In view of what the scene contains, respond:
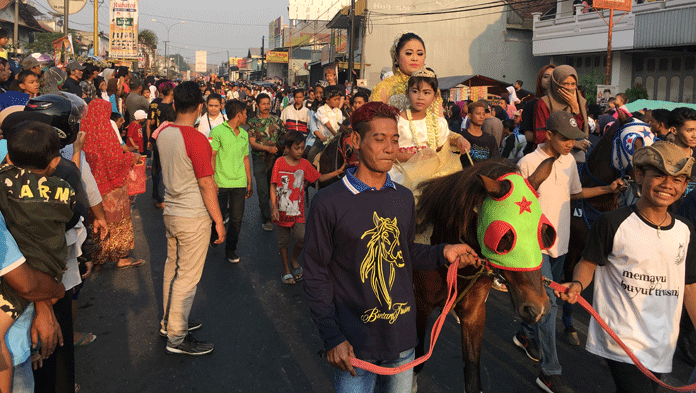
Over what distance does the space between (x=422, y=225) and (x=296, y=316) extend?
250 centimetres

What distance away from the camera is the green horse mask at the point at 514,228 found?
2.65 meters

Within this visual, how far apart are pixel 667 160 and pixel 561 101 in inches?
113

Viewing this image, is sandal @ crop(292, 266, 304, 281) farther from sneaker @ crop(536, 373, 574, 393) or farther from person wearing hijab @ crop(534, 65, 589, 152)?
sneaker @ crop(536, 373, 574, 393)

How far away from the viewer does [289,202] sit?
262 inches

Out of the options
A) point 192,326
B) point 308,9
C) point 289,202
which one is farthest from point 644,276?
point 308,9

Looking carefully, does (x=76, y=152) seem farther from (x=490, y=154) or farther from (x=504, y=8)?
(x=504, y=8)

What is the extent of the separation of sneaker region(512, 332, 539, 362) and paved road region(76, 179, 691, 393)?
0.21 ft

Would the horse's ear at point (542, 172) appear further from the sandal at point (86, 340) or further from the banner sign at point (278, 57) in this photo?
the banner sign at point (278, 57)

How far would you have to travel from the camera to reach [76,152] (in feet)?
15.1

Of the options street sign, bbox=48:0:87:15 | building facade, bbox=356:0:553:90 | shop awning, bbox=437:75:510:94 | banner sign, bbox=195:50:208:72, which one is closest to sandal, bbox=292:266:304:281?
shop awning, bbox=437:75:510:94

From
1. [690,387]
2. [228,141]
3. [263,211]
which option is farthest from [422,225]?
[263,211]

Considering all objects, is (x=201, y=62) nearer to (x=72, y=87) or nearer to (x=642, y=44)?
(x=642, y=44)

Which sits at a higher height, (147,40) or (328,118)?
(147,40)

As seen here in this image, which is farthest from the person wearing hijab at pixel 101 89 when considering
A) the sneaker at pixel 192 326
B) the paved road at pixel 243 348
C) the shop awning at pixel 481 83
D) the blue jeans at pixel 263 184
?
the shop awning at pixel 481 83
